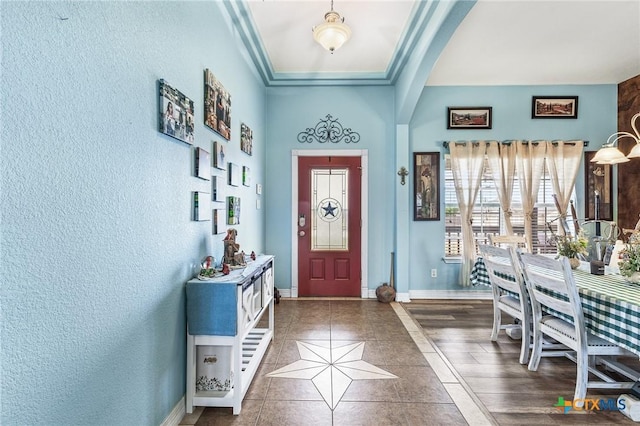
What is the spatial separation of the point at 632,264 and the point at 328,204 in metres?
3.15

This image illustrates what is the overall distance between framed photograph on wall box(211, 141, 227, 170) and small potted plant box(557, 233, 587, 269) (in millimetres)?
3026

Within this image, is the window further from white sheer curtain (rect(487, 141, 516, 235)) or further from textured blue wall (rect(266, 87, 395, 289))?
textured blue wall (rect(266, 87, 395, 289))

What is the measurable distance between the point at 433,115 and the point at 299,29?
90.6 inches

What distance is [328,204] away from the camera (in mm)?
4523

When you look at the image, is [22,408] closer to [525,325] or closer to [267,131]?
[525,325]

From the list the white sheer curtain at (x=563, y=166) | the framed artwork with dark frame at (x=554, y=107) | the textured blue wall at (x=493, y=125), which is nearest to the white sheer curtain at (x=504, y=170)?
the textured blue wall at (x=493, y=125)

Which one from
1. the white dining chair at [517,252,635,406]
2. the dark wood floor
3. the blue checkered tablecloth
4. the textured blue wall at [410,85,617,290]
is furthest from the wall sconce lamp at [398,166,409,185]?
the blue checkered tablecloth

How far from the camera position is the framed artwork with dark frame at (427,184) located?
451 cm

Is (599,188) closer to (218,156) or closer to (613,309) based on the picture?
(613,309)

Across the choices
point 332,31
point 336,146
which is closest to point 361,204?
point 336,146

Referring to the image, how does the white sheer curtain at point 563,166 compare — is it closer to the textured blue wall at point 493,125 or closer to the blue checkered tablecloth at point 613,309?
the textured blue wall at point 493,125

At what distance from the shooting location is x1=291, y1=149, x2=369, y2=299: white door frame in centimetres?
450

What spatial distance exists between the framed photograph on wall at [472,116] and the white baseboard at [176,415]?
4.48m

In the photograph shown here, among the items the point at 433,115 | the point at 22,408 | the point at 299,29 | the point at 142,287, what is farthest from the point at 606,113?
the point at 22,408
